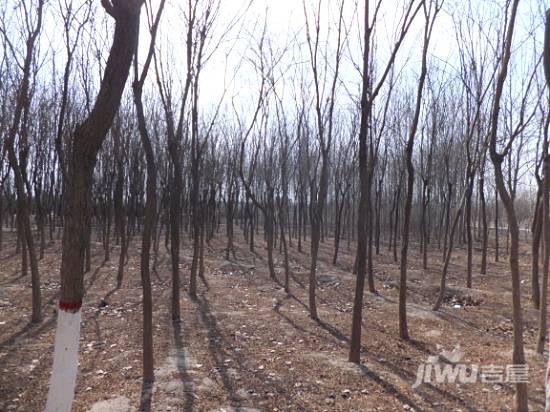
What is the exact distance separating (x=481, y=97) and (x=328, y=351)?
467 cm

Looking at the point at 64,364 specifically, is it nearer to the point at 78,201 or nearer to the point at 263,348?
the point at 78,201

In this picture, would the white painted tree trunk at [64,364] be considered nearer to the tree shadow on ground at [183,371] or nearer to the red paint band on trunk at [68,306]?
the red paint band on trunk at [68,306]

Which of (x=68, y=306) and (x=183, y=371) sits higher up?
(x=68, y=306)

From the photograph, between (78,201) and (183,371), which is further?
(183,371)

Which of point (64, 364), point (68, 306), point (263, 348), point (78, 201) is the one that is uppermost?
point (78, 201)

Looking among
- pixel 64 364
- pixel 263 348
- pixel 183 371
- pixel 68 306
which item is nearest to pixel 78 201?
pixel 68 306

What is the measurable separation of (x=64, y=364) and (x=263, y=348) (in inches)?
117

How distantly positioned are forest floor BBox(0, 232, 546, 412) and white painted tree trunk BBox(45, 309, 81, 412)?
103 cm

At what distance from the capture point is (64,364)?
8.91 ft

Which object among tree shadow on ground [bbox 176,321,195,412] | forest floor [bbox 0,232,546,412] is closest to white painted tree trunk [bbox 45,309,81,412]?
forest floor [bbox 0,232,546,412]

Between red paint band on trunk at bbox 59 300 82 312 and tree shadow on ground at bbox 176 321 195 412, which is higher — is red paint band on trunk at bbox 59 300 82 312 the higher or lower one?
the higher one

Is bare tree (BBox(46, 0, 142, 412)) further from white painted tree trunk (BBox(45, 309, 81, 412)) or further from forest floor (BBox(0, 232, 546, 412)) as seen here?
forest floor (BBox(0, 232, 546, 412))

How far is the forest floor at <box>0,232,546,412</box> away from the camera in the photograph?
3.86m

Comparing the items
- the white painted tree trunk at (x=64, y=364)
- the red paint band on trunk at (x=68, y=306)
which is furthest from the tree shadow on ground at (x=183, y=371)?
the red paint band on trunk at (x=68, y=306)
